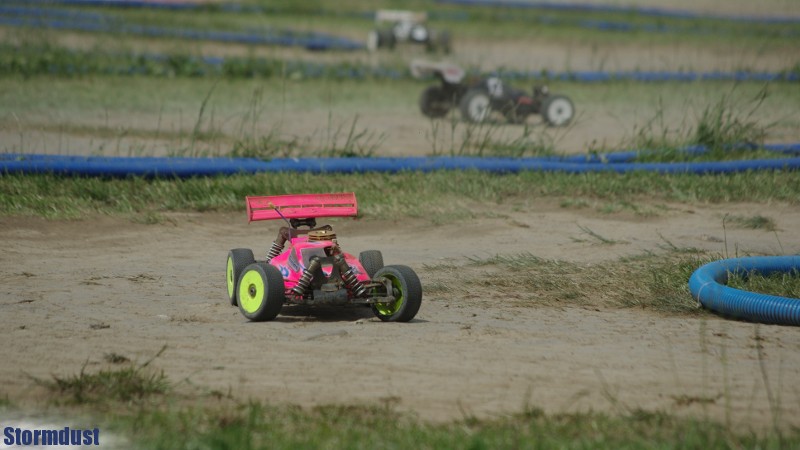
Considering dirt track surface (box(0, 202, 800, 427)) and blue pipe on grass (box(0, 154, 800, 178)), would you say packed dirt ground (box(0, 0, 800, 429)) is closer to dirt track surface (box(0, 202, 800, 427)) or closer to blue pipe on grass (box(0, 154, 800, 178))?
dirt track surface (box(0, 202, 800, 427))

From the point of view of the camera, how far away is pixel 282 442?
12.8 feet

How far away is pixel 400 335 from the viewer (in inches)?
212

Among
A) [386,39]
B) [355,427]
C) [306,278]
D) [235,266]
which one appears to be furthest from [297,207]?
[386,39]

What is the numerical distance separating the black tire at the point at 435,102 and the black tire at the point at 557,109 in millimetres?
1305

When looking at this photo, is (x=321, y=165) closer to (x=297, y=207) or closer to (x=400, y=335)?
(x=297, y=207)

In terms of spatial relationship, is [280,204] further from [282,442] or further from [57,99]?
[57,99]

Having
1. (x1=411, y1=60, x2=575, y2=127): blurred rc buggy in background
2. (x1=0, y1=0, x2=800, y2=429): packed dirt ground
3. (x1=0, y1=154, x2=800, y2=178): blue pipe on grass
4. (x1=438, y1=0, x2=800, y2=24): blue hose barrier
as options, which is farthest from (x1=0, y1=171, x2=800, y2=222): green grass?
(x1=438, y1=0, x2=800, y2=24): blue hose barrier

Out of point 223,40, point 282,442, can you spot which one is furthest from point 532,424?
point 223,40

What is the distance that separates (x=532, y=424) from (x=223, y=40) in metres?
18.9

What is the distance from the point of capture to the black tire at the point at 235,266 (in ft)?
19.8

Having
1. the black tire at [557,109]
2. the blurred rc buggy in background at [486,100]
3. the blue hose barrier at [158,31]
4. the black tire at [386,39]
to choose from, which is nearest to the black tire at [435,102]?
the blurred rc buggy in background at [486,100]

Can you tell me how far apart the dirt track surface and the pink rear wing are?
1.78 ft

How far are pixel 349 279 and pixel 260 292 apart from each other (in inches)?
18.7

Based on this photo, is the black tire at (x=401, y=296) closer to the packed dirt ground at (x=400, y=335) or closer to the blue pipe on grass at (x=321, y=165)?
the packed dirt ground at (x=400, y=335)
